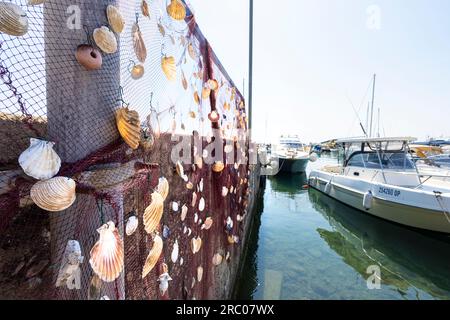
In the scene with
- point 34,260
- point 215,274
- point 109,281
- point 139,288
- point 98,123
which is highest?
point 98,123

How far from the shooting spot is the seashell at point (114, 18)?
1.03 meters

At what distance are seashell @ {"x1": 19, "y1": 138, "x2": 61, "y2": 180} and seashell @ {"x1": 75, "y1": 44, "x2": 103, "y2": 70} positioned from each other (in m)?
0.34

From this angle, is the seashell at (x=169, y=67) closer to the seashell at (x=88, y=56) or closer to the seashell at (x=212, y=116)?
the seashell at (x=88, y=56)

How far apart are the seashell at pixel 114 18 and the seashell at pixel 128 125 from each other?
0.35 metres

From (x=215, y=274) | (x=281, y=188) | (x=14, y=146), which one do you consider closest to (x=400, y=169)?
(x=281, y=188)

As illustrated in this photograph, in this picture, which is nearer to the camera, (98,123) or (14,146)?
(14,146)

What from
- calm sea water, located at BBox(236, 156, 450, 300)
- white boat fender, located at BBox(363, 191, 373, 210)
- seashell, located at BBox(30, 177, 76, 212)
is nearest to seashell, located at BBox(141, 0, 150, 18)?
seashell, located at BBox(30, 177, 76, 212)

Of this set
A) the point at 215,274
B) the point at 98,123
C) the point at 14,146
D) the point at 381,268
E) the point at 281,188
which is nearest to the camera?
the point at 14,146

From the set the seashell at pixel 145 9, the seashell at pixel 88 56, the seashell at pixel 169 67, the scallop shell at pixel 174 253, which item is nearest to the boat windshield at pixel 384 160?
Answer: the scallop shell at pixel 174 253

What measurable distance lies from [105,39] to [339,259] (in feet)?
24.1

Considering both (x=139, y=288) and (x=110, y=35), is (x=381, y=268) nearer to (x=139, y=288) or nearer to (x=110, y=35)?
(x=139, y=288)

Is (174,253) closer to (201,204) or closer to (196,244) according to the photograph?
(196,244)
